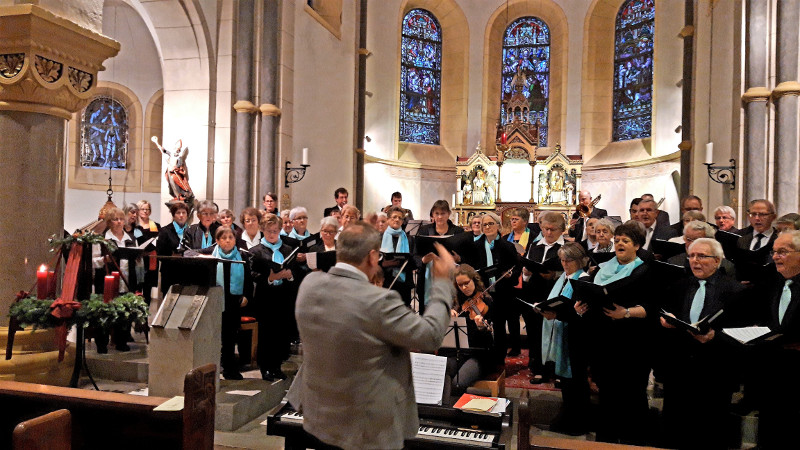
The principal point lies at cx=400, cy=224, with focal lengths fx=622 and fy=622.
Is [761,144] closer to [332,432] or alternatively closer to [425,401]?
[425,401]

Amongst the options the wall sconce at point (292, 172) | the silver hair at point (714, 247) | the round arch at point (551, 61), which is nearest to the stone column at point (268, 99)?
the wall sconce at point (292, 172)

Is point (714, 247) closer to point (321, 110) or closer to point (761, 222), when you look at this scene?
point (761, 222)

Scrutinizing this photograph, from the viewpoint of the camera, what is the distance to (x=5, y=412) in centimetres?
235

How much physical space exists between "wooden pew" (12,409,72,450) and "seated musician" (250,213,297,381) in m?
2.94

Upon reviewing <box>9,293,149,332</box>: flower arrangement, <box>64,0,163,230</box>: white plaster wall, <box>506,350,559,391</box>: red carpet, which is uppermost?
<box>64,0,163,230</box>: white plaster wall

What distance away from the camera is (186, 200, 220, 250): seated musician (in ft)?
17.7

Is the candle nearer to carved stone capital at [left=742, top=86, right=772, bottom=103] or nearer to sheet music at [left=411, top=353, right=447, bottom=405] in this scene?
sheet music at [left=411, top=353, right=447, bottom=405]

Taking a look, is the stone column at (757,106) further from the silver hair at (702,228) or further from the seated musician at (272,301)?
the seated musician at (272,301)

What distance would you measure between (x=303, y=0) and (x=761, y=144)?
22.6 ft

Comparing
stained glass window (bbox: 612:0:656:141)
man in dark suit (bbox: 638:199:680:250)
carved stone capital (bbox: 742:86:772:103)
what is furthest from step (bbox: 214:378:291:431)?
stained glass window (bbox: 612:0:656:141)

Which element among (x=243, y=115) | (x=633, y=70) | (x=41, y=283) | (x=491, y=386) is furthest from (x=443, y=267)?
(x=633, y=70)

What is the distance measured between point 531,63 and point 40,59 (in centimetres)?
1331

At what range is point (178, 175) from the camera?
820 cm

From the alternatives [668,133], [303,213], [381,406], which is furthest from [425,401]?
[668,133]
